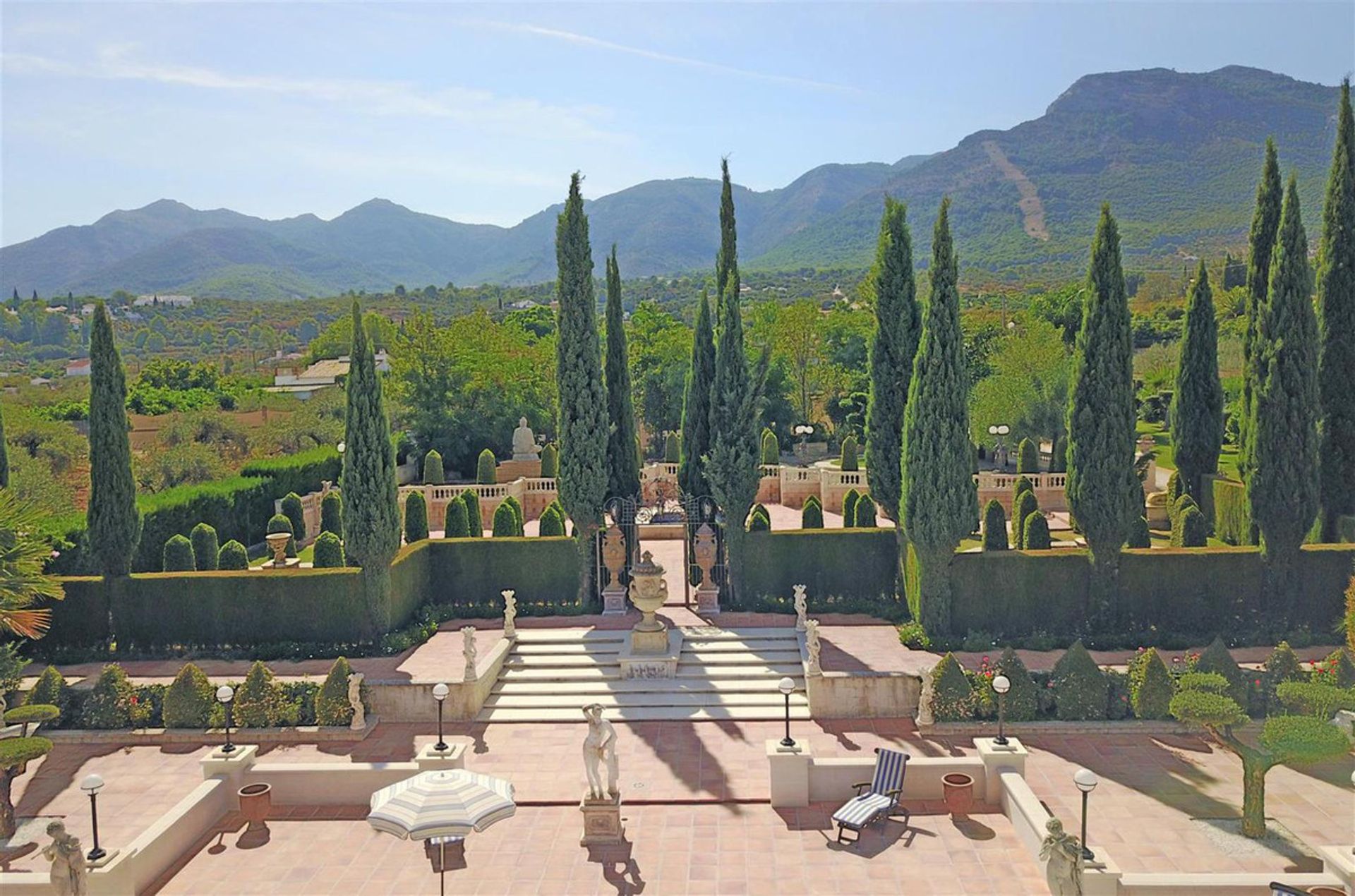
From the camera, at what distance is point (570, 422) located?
26.4m

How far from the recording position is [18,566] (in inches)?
677

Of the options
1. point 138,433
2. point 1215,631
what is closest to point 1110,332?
point 1215,631

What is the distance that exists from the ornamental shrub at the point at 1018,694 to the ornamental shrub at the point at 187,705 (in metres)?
14.9

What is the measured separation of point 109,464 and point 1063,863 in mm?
21717

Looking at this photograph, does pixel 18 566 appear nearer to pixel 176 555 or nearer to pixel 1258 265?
pixel 176 555

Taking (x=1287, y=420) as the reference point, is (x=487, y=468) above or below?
below

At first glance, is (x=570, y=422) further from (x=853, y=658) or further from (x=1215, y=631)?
(x=1215, y=631)

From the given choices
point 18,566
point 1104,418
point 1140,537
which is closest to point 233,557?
point 18,566

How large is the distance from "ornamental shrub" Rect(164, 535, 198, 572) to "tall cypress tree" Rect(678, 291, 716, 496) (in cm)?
1258

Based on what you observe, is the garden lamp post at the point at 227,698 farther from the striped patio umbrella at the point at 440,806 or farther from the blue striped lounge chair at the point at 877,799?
the blue striped lounge chair at the point at 877,799

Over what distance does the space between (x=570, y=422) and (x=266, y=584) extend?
8051 millimetres

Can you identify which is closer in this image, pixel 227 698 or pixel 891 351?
pixel 227 698

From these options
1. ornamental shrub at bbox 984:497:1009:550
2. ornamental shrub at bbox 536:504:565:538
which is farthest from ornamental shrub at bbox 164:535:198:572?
ornamental shrub at bbox 984:497:1009:550

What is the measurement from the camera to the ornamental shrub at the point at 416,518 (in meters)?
31.8
